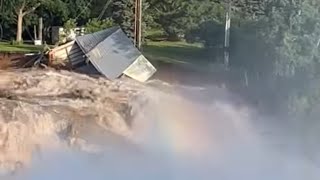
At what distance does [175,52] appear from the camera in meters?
34.9

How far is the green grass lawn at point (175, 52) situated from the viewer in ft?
103

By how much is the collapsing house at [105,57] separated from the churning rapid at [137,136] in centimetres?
241

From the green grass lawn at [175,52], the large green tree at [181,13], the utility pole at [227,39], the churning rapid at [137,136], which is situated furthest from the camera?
the large green tree at [181,13]

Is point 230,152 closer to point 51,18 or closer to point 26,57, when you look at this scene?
point 26,57

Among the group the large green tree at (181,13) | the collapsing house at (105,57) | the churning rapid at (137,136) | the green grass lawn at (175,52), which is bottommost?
the churning rapid at (137,136)

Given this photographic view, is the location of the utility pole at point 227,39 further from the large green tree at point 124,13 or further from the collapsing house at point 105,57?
the large green tree at point 124,13

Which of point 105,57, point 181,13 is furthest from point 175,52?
point 105,57

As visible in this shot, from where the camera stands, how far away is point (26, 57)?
29.4m

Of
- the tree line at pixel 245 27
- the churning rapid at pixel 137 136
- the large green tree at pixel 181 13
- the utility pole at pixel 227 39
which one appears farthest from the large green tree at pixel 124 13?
the churning rapid at pixel 137 136

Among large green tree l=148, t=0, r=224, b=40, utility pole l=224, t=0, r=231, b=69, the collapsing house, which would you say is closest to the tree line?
large green tree l=148, t=0, r=224, b=40

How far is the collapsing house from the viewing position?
25.7 metres

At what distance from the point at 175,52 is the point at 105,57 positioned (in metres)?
→ 9.36

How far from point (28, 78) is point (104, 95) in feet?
11.2

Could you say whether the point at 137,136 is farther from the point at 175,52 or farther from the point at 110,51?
the point at 175,52
